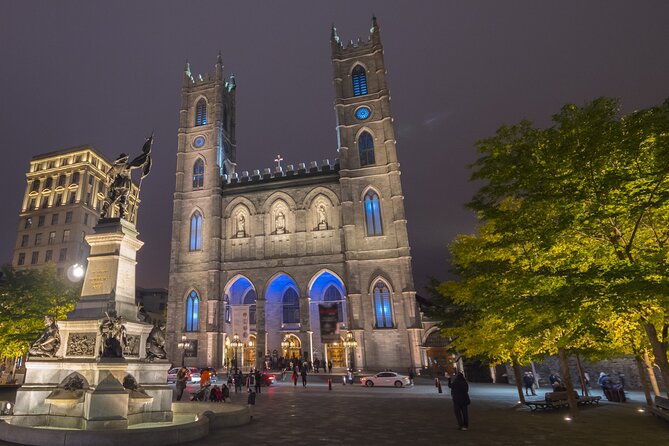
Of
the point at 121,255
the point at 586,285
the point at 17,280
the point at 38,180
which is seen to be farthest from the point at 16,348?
the point at 38,180

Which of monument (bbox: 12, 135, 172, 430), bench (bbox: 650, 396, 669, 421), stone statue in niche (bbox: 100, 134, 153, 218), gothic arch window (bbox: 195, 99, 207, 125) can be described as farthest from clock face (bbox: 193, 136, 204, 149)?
bench (bbox: 650, 396, 669, 421)

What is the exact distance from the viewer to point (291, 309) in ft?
142

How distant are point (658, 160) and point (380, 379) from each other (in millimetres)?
22731

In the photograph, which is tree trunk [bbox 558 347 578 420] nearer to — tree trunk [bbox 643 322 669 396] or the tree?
tree trunk [bbox 643 322 669 396]

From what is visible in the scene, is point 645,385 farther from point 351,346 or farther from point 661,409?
point 351,346

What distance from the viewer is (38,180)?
5784cm

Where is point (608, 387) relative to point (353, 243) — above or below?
below

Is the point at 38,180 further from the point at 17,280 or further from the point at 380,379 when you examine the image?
the point at 380,379

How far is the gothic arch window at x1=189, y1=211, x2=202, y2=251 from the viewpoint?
4266 cm

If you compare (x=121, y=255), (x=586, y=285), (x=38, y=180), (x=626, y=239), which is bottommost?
(x=586, y=285)

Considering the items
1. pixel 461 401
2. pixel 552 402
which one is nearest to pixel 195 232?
pixel 552 402

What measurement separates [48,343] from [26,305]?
68.7 ft

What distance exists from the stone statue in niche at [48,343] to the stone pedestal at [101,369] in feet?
0.38

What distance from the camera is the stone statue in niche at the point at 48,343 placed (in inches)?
342
